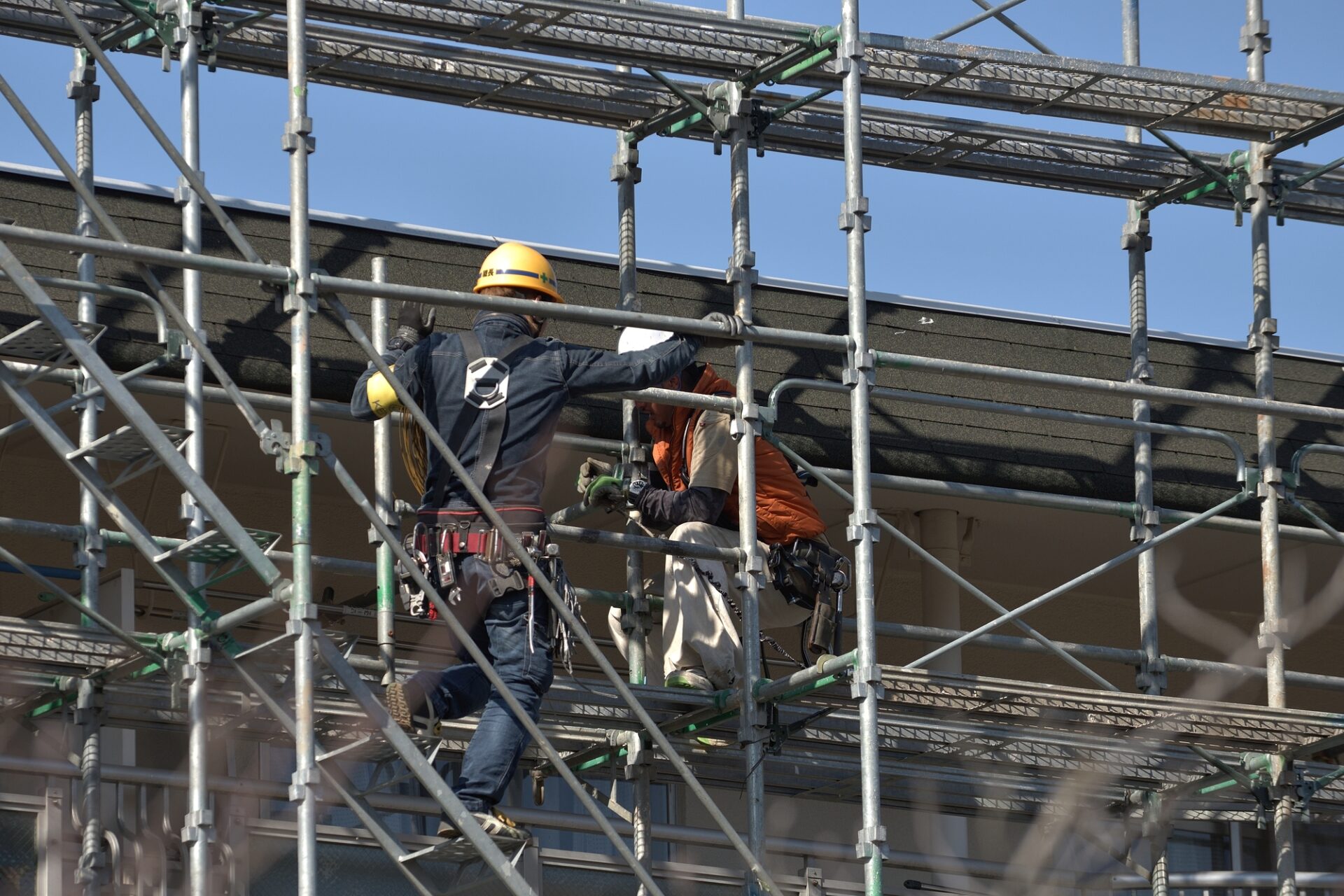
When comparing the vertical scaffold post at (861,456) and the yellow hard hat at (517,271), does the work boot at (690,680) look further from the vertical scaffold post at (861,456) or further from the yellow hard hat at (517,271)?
the yellow hard hat at (517,271)

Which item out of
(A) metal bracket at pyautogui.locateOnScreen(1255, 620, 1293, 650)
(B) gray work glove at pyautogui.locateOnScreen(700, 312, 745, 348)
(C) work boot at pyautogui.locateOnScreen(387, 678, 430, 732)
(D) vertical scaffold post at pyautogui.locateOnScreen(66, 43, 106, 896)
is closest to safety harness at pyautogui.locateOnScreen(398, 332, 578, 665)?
(C) work boot at pyautogui.locateOnScreen(387, 678, 430, 732)

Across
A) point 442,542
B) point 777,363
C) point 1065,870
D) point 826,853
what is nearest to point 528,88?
point 777,363

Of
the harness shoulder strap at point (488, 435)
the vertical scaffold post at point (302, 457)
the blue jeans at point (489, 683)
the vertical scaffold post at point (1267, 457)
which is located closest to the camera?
the vertical scaffold post at point (302, 457)

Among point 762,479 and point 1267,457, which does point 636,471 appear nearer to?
point 762,479

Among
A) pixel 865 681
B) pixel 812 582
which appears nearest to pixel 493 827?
pixel 865 681

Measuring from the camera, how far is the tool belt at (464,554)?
10039mm

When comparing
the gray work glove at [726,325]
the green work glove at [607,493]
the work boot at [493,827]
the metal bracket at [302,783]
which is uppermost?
the gray work glove at [726,325]

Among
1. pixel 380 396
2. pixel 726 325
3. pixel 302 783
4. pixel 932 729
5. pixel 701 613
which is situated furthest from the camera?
pixel 932 729

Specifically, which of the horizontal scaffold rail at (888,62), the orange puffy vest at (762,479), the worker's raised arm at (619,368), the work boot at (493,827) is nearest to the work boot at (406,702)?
the work boot at (493,827)

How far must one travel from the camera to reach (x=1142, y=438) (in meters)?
13.3

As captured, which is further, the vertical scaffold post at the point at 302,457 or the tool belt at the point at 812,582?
the tool belt at the point at 812,582

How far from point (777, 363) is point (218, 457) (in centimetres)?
284

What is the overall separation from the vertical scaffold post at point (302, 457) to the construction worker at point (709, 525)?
5.94ft

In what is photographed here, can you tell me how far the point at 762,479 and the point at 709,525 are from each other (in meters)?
0.36
